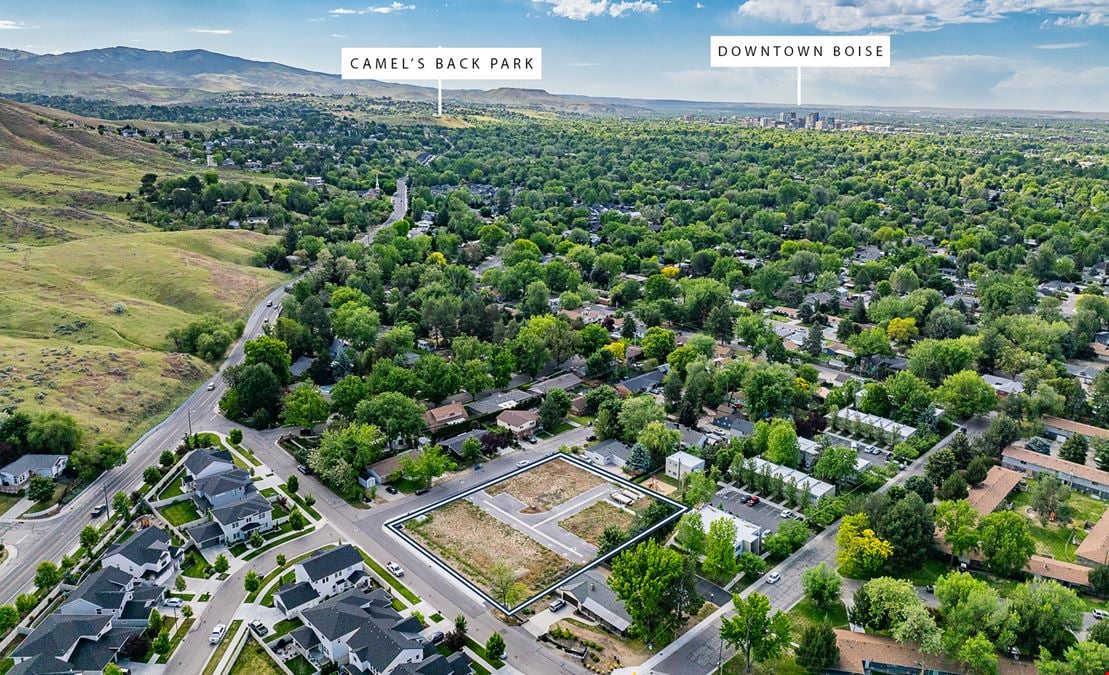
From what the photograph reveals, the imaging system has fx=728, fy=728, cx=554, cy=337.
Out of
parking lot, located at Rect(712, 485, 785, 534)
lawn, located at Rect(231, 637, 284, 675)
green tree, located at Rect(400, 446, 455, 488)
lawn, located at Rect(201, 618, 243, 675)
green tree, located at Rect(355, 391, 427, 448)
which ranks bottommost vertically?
lawn, located at Rect(231, 637, 284, 675)

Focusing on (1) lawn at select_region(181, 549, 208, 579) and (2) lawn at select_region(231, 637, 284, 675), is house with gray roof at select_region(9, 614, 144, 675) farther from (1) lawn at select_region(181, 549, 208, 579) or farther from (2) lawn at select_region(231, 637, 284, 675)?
(1) lawn at select_region(181, 549, 208, 579)

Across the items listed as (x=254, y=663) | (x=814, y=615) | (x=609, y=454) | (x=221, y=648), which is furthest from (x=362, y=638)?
(x=609, y=454)

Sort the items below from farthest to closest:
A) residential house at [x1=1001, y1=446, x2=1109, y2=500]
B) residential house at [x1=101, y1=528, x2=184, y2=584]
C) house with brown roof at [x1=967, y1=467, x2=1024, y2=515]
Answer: residential house at [x1=1001, y1=446, x2=1109, y2=500] → house with brown roof at [x1=967, y1=467, x2=1024, y2=515] → residential house at [x1=101, y1=528, x2=184, y2=584]

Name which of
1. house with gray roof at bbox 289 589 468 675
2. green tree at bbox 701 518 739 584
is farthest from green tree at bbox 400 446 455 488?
green tree at bbox 701 518 739 584

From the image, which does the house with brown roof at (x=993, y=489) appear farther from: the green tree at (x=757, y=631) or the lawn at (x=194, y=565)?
the lawn at (x=194, y=565)

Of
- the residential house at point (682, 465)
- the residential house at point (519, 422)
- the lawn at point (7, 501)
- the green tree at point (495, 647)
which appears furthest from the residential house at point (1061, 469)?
the lawn at point (7, 501)
